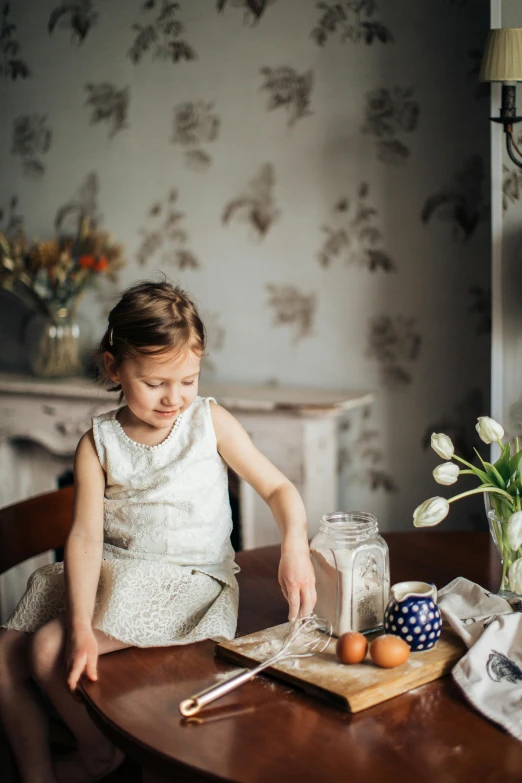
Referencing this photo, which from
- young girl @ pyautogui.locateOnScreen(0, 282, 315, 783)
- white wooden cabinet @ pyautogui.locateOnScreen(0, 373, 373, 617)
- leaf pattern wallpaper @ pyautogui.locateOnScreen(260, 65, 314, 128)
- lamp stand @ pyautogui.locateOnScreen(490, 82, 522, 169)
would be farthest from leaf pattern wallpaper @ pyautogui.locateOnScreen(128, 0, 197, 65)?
young girl @ pyautogui.locateOnScreen(0, 282, 315, 783)

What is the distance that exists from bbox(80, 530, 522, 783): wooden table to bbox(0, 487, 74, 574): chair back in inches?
19.8

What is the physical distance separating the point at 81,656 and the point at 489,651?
1.64 ft

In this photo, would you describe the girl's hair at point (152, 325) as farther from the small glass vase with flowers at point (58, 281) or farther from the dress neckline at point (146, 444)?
the small glass vase with flowers at point (58, 281)

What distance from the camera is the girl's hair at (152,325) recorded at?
126 cm

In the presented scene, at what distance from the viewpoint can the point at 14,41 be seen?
2.88 meters

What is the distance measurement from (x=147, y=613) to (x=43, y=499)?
0.53 metres

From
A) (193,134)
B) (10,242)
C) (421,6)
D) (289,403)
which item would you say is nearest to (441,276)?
(289,403)

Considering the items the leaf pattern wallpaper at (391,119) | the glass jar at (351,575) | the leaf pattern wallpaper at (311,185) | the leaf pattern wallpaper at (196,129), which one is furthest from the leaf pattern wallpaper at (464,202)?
the glass jar at (351,575)

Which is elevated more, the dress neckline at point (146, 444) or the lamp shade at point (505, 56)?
the lamp shade at point (505, 56)

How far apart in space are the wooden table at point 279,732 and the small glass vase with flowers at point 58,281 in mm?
1791

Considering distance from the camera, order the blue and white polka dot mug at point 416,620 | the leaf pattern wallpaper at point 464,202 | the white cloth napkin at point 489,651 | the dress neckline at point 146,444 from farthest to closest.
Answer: the leaf pattern wallpaper at point 464,202 → the dress neckline at point 146,444 → the blue and white polka dot mug at point 416,620 → the white cloth napkin at point 489,651

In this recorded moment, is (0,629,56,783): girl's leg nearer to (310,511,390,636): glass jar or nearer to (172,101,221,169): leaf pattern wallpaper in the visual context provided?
(310,511,390,636): glass jar

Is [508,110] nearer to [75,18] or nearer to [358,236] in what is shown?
[358,236]

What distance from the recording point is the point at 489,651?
0.97 meters
